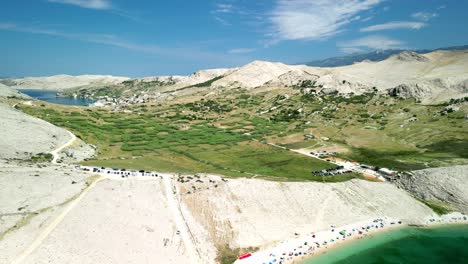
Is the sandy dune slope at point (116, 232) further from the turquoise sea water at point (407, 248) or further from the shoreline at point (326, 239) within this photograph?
the turquoise sea water at point (407, 248)

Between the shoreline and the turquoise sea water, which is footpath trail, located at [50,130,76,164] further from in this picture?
the turquoise sea water

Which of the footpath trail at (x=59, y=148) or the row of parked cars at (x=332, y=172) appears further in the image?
the row of parked cars at (x=332, y=172)

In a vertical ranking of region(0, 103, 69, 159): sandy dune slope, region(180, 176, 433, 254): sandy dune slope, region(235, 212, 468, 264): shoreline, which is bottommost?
region(235, 212, 468, 264): shoreline

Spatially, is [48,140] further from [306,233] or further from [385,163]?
[385,163]

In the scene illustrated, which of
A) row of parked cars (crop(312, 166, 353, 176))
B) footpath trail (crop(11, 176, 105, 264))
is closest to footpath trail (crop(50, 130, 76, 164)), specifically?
footpath trail (crop(11, 176, 105, 264))

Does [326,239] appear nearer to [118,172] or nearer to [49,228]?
[118,172]

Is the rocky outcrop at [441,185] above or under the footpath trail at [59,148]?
under

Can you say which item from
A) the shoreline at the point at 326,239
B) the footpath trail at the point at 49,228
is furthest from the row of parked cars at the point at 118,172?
the shoreline at the point at 326,239

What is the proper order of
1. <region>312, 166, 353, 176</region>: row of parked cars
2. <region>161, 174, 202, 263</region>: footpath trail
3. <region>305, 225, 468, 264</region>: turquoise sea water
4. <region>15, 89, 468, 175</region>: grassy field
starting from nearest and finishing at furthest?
<region>161, 174, 202, 263</region>: footpath trail
<region>305, 225, 468, 264</region>: turquoise sea water
<region>312, 166, 353, 176</region>: row of parked cars
<region>15, 89, 468, 175</region>: grassy field
